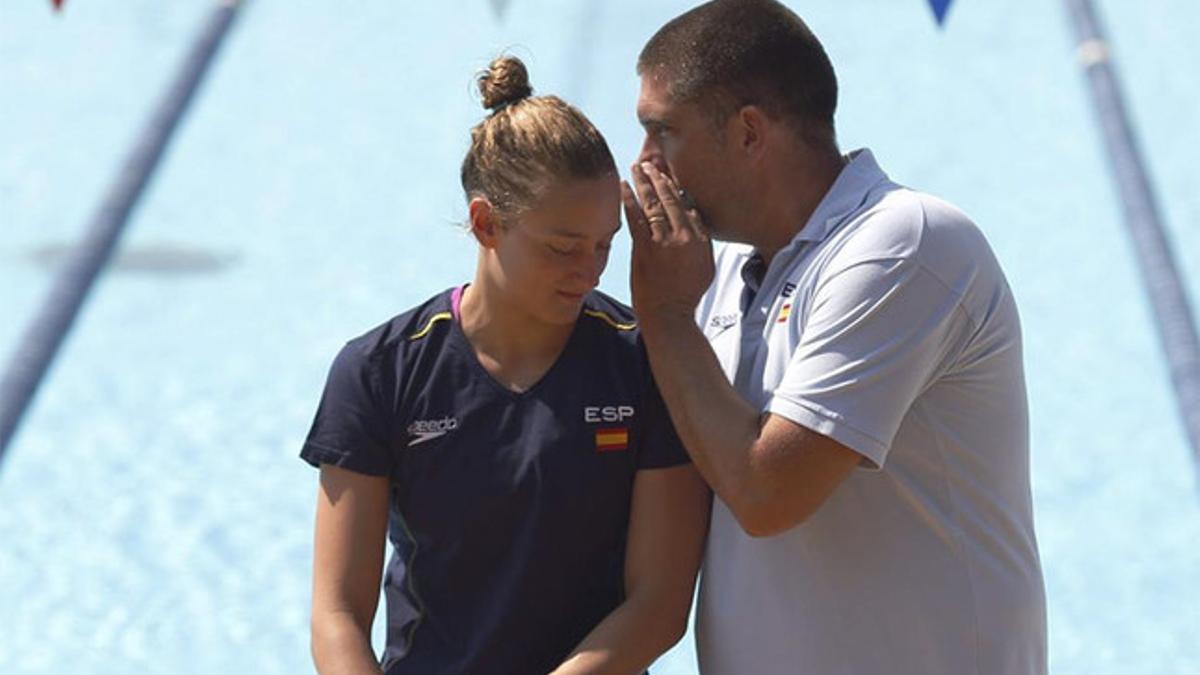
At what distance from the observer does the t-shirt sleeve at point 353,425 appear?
2.03 metres

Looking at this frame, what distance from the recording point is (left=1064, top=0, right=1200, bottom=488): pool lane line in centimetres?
503

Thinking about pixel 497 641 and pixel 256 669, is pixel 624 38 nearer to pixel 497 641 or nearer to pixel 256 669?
pixel 256 669

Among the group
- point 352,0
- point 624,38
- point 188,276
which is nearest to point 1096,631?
point 188,276

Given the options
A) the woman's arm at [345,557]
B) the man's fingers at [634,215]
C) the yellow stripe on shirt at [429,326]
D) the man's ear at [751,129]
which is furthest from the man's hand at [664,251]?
the woman's arm at [345,557]

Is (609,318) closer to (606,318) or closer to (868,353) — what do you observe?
(606,318)

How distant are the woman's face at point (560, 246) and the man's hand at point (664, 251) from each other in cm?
3

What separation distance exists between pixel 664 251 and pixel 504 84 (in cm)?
26

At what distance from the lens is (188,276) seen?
20.5 feet

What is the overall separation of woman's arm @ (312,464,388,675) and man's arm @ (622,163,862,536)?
0.34 meters

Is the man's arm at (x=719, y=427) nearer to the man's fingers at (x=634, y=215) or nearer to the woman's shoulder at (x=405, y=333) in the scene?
the man's fingers at (x=634, y=215)

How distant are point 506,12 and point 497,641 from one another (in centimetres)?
648

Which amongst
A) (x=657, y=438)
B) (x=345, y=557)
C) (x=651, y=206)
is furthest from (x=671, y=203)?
(x=345, y=557)

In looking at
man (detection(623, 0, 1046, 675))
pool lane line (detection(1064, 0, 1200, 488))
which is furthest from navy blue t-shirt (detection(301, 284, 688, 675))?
pool lane line (detection(1064, 0, 1200, 488))

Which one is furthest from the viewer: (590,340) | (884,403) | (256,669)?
(256,669)
